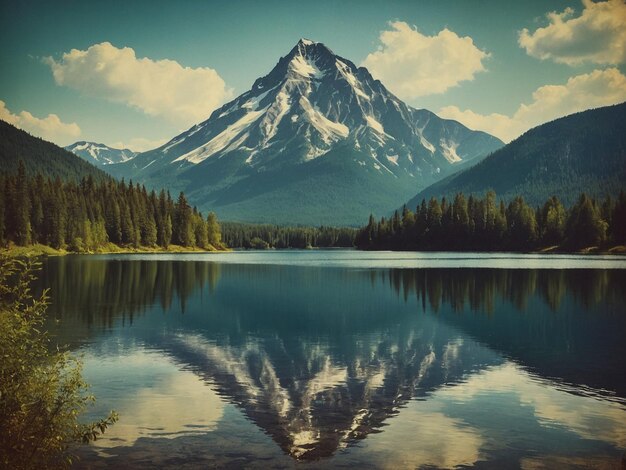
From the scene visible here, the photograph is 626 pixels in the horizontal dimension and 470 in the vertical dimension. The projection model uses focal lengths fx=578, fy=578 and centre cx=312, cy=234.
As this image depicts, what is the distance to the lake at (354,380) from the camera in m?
18.5

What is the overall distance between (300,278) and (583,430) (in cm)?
7340

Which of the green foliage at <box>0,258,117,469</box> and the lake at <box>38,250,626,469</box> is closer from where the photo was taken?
the green foliage at <box>0,258,117,469</box>

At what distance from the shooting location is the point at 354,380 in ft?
92.0

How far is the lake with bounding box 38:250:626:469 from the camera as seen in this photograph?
1848cm

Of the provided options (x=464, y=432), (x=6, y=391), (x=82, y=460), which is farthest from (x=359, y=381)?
(x=6, y=391)

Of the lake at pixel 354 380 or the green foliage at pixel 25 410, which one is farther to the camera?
the lake at pixel 354 380

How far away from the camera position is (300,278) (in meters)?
92.9

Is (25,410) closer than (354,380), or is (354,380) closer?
(25,410)

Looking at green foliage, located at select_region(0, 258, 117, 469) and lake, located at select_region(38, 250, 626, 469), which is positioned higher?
green foliage, located at select_region(0, 258, 117, 469)

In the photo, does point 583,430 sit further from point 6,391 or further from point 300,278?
point 300,278

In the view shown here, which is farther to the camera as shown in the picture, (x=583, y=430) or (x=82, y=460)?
(x=583, y=430)

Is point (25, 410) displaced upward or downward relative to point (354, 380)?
upward

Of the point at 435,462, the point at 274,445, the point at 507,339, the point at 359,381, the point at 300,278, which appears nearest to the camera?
the point at 435,462

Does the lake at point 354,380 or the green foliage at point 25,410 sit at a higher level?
the green foliage at point 25,410
